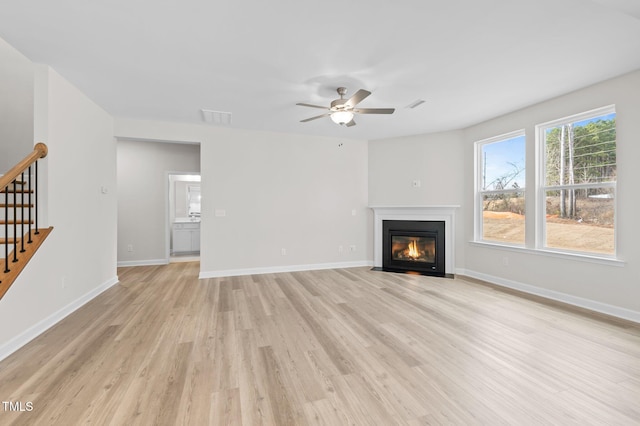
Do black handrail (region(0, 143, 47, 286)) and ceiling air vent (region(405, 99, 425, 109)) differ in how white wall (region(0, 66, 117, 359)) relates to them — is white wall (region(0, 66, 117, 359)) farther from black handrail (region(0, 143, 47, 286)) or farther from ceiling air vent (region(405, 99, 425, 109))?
ceiling air vent (region(405, 99, 425, 109))

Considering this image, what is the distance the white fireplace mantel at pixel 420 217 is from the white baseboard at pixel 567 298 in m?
0.58

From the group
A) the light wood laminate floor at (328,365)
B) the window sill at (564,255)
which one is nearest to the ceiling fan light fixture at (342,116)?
the light wood laminate floor at (328,365)

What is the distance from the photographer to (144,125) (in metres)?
4.38

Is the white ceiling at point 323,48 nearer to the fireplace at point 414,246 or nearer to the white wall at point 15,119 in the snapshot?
the white wall at point 15,119

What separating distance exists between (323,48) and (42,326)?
374 centimetres

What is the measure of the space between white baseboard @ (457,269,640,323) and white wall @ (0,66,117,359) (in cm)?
573

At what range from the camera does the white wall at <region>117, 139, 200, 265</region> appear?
5680mm

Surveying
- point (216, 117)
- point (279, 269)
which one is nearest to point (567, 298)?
point (279, 269)

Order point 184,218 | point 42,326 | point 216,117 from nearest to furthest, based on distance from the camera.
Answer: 1. point 42,326
2. point 216,117
3. point 184,218

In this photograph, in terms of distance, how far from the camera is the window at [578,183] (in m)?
3.14

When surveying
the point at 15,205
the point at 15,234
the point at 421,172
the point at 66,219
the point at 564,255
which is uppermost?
the point at 421,172

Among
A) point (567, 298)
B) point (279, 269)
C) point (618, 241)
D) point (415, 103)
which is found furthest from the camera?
point (279, 269)

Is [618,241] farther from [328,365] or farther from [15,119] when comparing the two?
[15,119]

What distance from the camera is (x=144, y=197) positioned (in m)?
5.78
